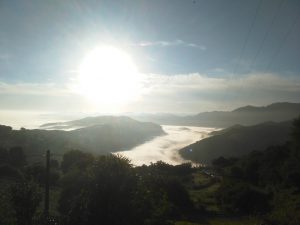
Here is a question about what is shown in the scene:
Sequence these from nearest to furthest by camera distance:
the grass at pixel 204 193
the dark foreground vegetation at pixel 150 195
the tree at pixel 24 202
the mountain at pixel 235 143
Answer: the dark foreground vegetation at pixel 150 195 < the tree at pixel 24 202 < the grass at pixel 204 193 < the mountain at pixel 235 143

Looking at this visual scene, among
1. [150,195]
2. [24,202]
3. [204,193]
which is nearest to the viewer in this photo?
[150,195]

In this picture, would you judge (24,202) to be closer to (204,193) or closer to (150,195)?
(150,195)

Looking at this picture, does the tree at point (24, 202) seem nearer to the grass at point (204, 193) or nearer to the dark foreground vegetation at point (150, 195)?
the dark foreground vegetation at point (150, 195)

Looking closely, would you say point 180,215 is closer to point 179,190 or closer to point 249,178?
point 179,190

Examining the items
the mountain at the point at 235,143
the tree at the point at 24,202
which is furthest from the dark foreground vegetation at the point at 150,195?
the mountain at the point at 235,143

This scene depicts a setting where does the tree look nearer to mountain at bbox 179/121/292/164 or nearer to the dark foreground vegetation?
the dark foreground vegetation

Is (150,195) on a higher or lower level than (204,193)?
higher

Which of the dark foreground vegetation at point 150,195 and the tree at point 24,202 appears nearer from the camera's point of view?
the dark foreground vegetation at point 150,195

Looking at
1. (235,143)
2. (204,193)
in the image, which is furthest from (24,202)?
(235,143)
